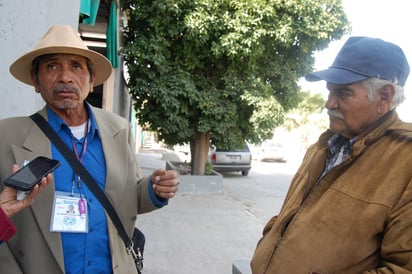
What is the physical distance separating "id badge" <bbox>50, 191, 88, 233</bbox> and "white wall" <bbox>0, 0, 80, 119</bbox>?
1.27 meters

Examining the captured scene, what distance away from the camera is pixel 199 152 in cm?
1015

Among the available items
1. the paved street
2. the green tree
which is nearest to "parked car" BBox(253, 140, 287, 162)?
the paved street

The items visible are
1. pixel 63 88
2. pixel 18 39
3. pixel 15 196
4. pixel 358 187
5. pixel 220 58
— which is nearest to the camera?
pixel 15 196

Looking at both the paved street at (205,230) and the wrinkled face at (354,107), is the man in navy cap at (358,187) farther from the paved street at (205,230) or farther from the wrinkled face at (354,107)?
the paved street at (205,230)

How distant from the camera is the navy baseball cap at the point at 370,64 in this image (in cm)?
163

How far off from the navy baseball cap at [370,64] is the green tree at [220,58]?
22.4 ft

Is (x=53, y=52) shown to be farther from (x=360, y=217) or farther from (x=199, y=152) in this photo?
(x=199, y=152)

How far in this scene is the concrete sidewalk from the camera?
15.1ft

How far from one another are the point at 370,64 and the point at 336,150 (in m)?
0.49

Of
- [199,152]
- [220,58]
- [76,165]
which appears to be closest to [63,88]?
[76,165]

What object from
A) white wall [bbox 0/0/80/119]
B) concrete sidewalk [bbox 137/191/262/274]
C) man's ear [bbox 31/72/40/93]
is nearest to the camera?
man's ear [bbox 31/72/40/93]

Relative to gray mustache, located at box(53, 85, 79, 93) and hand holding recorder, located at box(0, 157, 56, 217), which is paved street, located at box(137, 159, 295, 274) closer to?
gray mustache, located at box(53, 85, 79, 93)

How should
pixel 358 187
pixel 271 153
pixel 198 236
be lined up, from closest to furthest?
pixel 358 187 < pixel 198 236 < pixel 271 153

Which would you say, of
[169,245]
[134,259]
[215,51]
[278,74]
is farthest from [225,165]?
[134,259]
